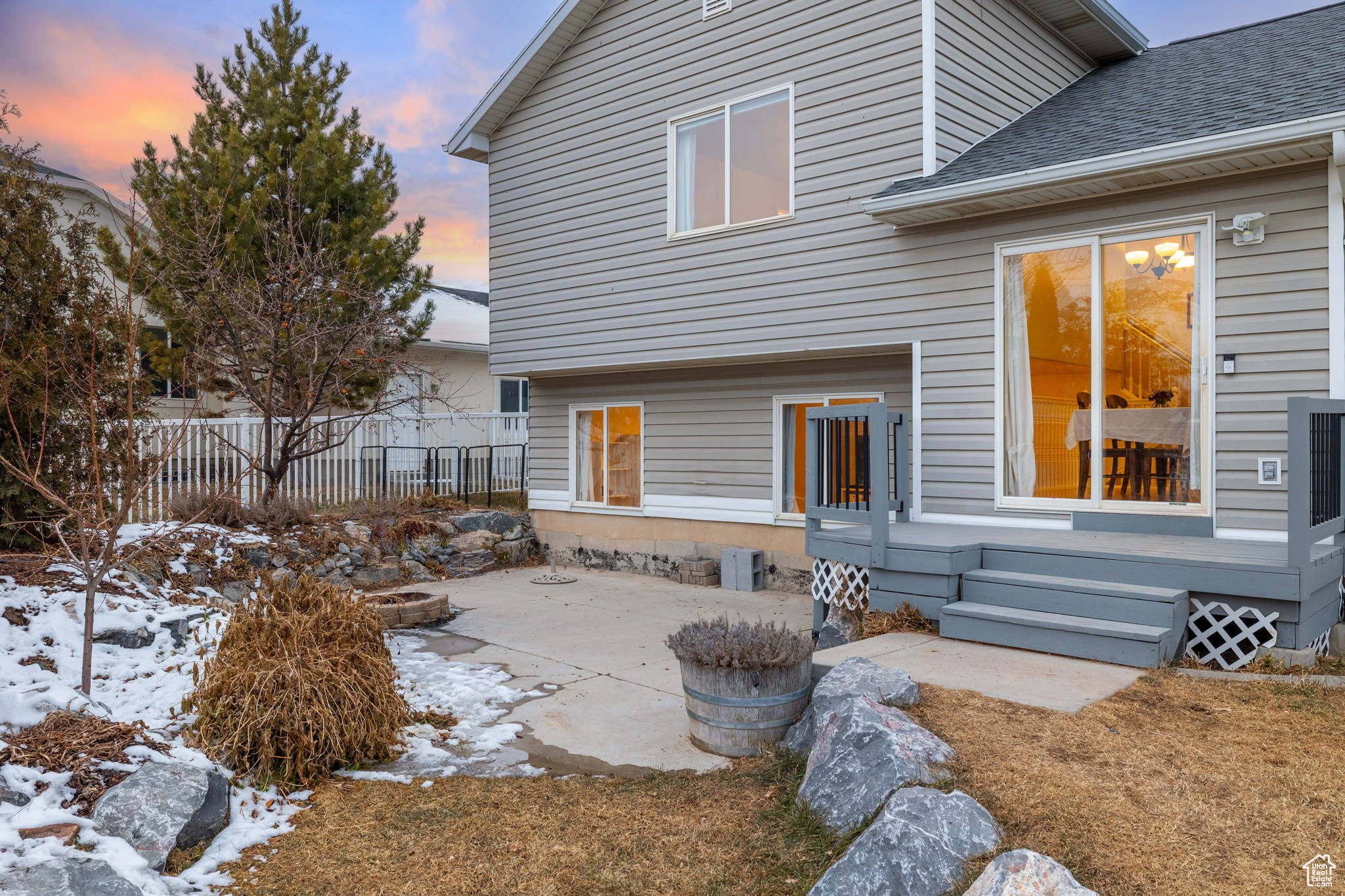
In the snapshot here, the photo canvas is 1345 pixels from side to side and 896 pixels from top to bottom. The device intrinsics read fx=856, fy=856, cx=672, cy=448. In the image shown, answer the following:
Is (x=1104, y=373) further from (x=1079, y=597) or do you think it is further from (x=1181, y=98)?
(x=1181, y=98)

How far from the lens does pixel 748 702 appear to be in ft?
13.3

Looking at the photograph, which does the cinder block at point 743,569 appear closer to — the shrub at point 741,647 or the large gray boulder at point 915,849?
the shrub at point 741,647

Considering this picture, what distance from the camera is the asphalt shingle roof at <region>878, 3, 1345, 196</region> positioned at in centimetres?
586

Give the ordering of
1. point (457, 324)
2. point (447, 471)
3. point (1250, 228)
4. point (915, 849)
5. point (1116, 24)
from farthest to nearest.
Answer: point (457, 324) < point (447, 471) < point (1116, 24) < point (1250, 228) < point (915, 849)

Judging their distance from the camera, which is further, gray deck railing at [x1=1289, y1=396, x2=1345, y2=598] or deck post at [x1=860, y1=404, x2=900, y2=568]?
deck post at [x1=860, y1=404, x2=900, y2=568]

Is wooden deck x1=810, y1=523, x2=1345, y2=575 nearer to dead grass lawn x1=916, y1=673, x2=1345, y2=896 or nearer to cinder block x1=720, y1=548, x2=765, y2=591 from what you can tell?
dead grass lawn x1=916, y1=673, x2=1345, y2=896

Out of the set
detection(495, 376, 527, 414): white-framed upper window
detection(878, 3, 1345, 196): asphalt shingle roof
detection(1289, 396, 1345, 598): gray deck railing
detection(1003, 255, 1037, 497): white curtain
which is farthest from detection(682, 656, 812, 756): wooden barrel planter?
detection(495, 376, 527, 414): white-framed upper window

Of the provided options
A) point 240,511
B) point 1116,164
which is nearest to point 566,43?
point 240,511

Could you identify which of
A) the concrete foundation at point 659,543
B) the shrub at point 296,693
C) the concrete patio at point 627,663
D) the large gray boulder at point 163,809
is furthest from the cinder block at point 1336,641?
the large gray boulder at point 163,809

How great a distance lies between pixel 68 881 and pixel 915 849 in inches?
103

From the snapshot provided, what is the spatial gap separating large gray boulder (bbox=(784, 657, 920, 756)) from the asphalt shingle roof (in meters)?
4.25

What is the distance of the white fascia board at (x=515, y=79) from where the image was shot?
32.0 ft

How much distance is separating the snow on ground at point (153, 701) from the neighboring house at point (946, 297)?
2806mm

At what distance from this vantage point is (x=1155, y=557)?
4945 mm
